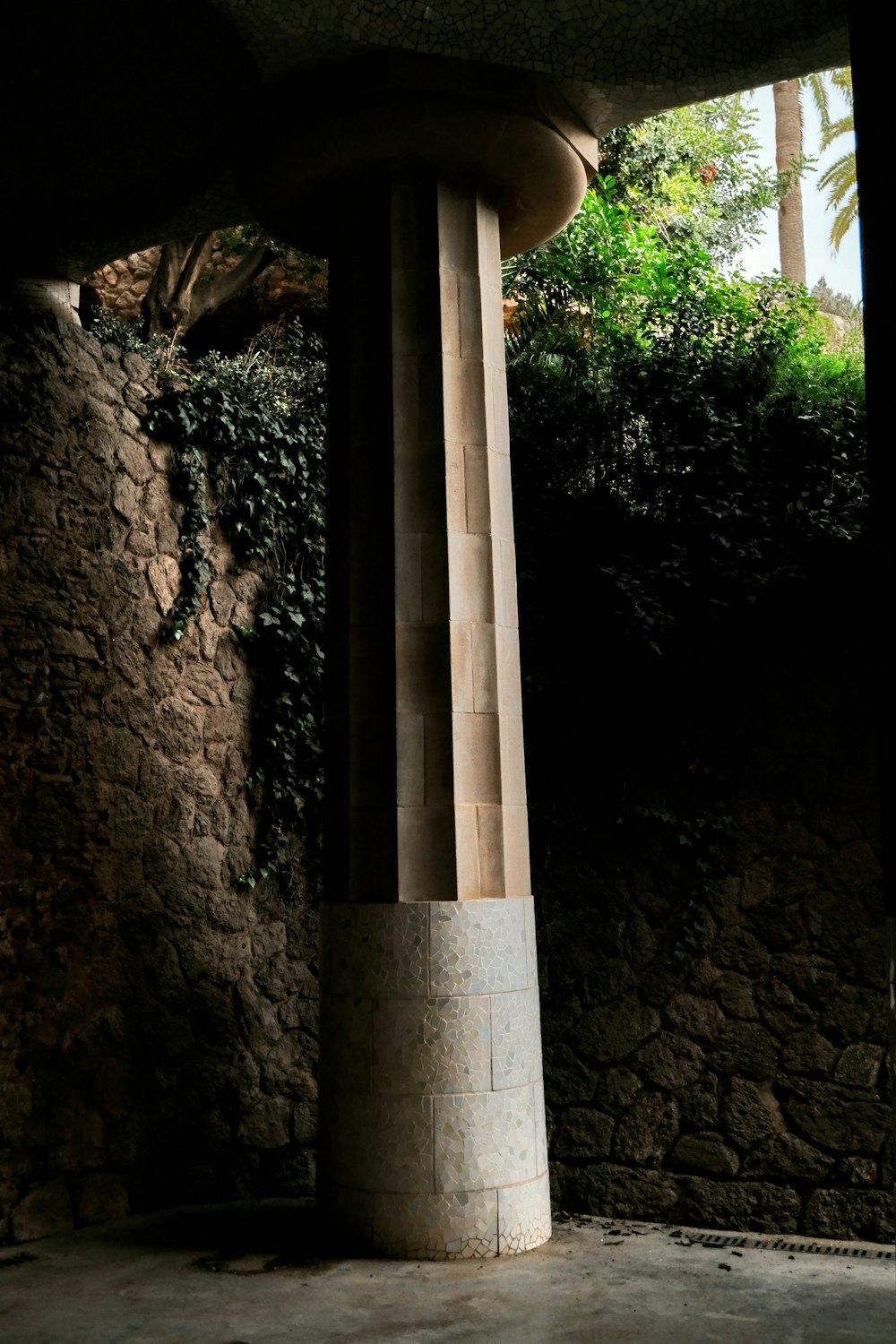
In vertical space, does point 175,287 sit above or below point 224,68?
above

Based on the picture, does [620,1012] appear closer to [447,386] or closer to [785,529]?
[785,529]

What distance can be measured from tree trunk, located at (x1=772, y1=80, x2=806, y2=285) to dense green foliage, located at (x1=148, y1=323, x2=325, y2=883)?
12160 mm

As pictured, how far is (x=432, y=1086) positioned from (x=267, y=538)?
352 cm

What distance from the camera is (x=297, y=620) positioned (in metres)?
7.29

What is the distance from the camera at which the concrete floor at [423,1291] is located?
432 cm

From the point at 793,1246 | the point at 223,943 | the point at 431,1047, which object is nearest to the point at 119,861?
the point at 223,943

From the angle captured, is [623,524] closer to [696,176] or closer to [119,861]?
[119,861]

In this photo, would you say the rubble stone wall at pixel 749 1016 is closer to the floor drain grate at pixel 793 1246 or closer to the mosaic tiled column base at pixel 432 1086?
the floor drain grate at pixel 793 1246

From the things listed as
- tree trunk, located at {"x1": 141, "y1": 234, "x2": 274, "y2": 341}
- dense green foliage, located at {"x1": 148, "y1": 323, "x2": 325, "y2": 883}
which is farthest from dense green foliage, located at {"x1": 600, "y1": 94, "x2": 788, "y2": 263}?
dense green foliage, located at {"x1": 148, "y1": 323, "x2": 325, "y2": 883}

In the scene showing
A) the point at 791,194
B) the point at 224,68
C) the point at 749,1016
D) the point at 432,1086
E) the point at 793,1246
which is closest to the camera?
the point at 432,1086

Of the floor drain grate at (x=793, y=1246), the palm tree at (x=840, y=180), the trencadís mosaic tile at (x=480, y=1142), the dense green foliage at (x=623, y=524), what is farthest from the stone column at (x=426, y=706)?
the palm tree at (x=840, y=180)

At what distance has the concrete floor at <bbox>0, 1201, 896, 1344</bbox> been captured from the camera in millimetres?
4320

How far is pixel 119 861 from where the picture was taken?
20.5 feet

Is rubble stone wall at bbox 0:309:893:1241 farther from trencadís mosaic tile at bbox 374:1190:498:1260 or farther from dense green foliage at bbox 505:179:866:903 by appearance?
trencadís mosaic tile at bbox 374:1190:498:1260
